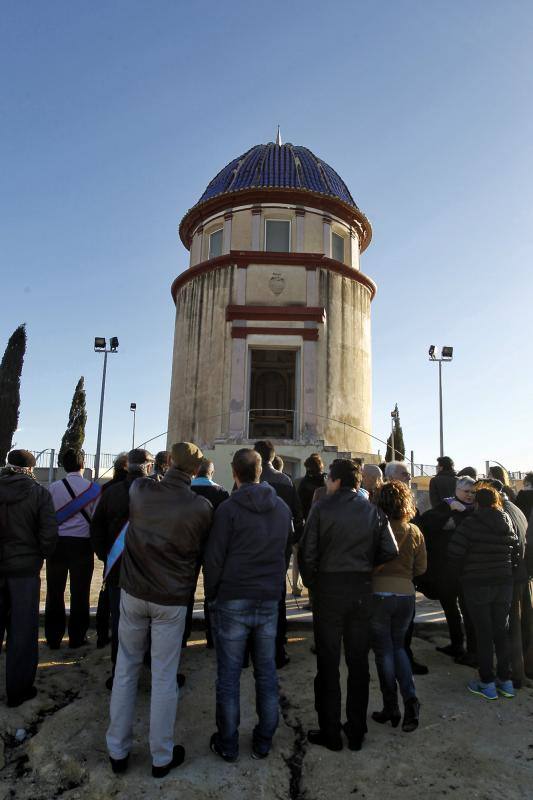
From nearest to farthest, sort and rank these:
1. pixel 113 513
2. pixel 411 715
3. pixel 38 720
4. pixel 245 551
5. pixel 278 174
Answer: pixel 245 551 < pixel 411 715 < pixel 38 720 < pixel 113 513 < pixel 278 174

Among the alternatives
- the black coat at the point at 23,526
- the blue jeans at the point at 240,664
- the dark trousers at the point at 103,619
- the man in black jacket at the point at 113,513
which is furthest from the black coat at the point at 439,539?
the black coat at the point at 23,526

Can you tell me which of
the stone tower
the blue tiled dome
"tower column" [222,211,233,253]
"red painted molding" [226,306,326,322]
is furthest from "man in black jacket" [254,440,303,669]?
the blue tiled dome

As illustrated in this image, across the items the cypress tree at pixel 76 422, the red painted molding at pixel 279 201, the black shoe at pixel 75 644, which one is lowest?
the black shoe at pixel 75 644

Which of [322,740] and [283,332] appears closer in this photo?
[322,740]

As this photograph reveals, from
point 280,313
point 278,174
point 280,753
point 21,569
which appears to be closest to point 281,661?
point 280,753

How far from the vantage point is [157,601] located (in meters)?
3.78

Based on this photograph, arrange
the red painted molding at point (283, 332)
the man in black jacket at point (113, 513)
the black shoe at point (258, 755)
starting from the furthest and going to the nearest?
the red painted molding at point (283, 332) → the man in black jacket at point (113, 513) → the black shoe at point (258, 755)

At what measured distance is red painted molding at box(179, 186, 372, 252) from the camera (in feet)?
60.6

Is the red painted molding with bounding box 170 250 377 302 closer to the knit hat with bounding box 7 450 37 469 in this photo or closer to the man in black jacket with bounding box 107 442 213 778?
the knit hat with bounding box 7 450 37 469

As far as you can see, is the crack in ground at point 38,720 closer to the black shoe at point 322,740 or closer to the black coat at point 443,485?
the black shoe at point 322,740

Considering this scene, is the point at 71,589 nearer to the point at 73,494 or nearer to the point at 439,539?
the point at 73,494

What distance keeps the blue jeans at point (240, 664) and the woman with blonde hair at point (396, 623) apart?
0.99 meters

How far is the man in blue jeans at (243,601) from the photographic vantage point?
389 cm

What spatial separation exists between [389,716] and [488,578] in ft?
4.74
